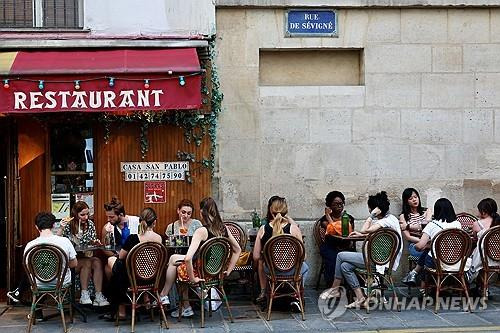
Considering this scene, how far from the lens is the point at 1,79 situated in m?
8.53

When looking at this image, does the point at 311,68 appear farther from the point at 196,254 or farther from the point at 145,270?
the point at 145,270

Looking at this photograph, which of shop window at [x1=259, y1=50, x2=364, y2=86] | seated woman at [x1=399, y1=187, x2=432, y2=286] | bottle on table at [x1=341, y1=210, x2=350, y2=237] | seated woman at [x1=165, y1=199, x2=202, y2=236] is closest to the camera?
bottle on table at [x1=341, y1=210, x2=350, y2=237]

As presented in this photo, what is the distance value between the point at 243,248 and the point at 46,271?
9.30ft

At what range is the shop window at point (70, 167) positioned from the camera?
9.88 metres

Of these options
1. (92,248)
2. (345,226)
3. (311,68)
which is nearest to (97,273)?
(92,248)

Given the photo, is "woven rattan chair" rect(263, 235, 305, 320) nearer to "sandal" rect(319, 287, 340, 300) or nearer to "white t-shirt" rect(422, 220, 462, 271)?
"sandal" rect(319, 287, 340, 300)

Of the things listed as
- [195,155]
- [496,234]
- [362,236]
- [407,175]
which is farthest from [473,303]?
[195,155]

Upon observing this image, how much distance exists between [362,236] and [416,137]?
2244 mm

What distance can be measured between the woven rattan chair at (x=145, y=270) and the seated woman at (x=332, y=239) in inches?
101

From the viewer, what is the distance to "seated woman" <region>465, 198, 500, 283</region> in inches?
353

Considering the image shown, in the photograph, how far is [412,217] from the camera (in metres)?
10.1

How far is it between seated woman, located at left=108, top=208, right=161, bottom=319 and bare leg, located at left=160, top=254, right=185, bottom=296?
0.94ft

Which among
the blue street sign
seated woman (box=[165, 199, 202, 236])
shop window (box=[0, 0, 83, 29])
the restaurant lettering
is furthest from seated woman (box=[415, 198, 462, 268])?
shop window (box=[0, 0, 83, 29])

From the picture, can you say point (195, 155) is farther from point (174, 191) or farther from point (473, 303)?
point (473, 303)
